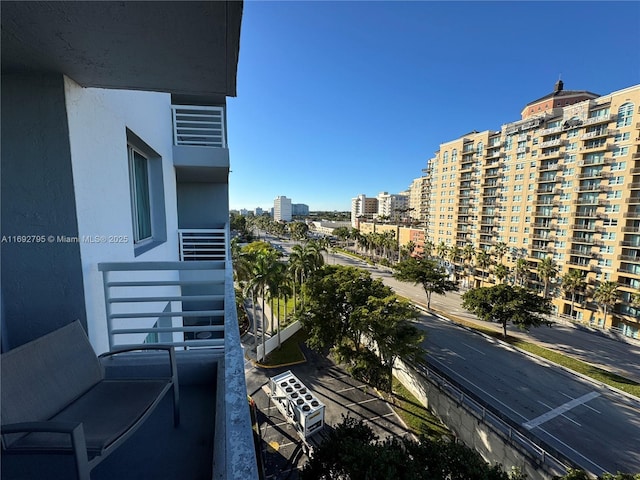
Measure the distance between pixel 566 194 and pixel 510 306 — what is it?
1767 cm

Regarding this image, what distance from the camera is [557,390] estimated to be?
14.6 meters

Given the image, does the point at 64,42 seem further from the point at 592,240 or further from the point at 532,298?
the point at 592,240

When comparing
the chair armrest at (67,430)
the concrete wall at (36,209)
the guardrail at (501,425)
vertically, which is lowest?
the guardrail at (501,425)

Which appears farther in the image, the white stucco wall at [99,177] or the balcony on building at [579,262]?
the balcony on building at [579,262]

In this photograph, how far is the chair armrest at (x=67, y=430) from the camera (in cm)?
117

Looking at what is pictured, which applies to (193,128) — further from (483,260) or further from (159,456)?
(483,260)

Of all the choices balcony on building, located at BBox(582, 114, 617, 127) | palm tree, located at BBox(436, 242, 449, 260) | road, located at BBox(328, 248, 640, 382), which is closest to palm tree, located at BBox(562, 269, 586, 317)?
road, located at BBox(328, 248, 640, 382)

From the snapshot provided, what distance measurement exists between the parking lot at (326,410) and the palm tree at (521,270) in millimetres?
26795

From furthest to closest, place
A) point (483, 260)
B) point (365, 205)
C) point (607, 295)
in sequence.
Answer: point (365, 205) → point (483, 260) → point (607, 295)

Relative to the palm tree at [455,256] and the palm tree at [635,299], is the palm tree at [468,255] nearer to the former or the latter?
the palm tree at [455,256]

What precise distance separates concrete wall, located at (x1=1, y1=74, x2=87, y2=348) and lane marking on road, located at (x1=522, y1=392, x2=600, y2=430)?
54.8 feet

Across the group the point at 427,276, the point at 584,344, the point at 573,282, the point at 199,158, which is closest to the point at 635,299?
the point at 573,282

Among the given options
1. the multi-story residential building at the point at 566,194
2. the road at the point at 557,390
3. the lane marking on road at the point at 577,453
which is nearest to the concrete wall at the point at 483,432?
the road at the point at 557,390

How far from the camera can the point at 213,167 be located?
271 inches
